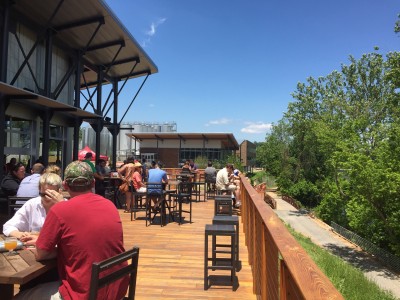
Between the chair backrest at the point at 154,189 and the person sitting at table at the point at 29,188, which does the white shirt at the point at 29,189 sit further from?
the chair backrest at the point at 154,189

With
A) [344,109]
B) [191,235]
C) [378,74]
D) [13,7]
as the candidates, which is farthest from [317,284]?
[378,74]

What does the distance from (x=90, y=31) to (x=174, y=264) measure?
34.2 feet

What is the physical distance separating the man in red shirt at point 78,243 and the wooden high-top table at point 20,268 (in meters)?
0.07

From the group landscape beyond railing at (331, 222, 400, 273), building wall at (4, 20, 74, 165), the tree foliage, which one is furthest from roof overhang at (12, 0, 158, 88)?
landscape beyond railing at (331, 222, 400, 273)

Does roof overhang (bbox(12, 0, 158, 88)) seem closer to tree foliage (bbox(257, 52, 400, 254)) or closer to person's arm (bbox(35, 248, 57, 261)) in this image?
person's arm (bbox(35, 248, 57, 261))

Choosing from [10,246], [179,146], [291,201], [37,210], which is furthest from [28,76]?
[291,201]

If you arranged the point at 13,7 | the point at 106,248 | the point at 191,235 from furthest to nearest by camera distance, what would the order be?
the point at 13,7, the point at 191,235, the point at 106,248

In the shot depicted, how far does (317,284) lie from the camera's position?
1.30 meters

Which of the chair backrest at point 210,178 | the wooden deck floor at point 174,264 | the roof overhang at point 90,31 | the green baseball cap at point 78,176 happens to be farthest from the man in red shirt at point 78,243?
the chair backrest at point 210,178

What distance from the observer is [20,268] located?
2367 mm

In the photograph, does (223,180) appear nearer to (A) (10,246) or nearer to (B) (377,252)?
(A) (10,246)

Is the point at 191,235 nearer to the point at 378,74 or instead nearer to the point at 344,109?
the point at 344,109

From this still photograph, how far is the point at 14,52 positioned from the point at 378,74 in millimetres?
35425

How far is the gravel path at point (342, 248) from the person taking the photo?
62.6 feet
